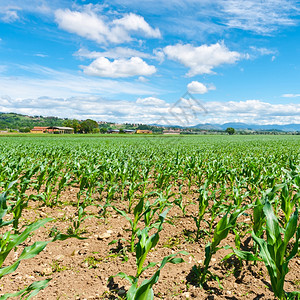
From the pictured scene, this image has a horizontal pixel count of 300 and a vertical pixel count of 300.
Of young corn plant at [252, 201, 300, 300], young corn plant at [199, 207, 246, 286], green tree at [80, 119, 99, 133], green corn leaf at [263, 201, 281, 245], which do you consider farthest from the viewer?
green tree at [80, 119, 99, 133]

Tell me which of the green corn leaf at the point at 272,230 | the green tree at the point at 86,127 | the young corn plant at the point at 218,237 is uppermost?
the green tree at the point at 86,127

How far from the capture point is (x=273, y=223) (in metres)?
2.33

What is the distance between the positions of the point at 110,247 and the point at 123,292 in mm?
1142

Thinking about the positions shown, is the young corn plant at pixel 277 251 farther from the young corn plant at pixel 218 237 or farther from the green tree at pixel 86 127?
the green tree at pixel 86 127

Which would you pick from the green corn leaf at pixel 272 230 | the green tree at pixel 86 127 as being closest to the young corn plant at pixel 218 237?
the green corn leaf at pixel 272 230

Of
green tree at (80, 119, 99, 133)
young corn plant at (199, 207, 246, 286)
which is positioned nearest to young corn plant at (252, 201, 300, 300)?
young corn plant at (199, 207, 246, 286)

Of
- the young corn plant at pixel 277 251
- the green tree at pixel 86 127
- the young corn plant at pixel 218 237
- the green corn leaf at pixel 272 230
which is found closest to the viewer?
the young corn plant at pixel 277 251

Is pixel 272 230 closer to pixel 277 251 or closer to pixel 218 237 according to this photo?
pixel 277 251

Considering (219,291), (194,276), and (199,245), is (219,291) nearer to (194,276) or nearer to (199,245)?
(194,276)

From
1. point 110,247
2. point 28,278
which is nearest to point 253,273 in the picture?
point 110,247

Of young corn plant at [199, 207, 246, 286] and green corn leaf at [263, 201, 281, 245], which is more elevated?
green corn leaf at [263, 201, 281, 245]

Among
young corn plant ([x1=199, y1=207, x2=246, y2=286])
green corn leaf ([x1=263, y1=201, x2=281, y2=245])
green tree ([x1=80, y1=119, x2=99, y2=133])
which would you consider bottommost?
young corn plant ([x1=199, y1=207, x2=246, y2=286])

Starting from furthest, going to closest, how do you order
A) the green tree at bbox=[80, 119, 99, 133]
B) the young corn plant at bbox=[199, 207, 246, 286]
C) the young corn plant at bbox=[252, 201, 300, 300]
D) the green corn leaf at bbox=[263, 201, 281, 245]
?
the green tree at bbox=[80, 119, 99, 133], the young corn plant at bbox=[199, 207, 246, 286], the green corn leaf at bbox=[263, 201, 281, 245], the young corn plant at bbox=[252, 201, 300, 300]

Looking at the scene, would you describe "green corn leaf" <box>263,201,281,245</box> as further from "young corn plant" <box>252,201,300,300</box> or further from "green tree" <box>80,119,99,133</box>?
"green tree" <box>80,119,99,133</box>
